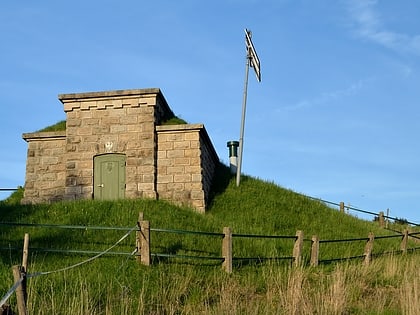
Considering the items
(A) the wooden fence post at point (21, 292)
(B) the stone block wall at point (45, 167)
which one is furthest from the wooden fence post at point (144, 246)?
(B) the stone block wall at point (45, 167)

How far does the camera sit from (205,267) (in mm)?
13125

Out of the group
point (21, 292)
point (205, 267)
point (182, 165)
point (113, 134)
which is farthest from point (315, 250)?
point (21, 292)

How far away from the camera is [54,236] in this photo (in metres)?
14.8

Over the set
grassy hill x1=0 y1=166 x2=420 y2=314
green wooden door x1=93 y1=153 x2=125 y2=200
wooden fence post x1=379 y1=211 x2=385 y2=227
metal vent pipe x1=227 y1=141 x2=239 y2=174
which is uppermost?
metal vent pipe x1=227 y1=141 x2=239 y2=174

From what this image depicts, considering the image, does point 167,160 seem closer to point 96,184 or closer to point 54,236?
point 96,184

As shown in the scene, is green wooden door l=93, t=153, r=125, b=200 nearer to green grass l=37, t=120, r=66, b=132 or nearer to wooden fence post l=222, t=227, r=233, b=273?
green grass l=37, t=120, r=66, b=132

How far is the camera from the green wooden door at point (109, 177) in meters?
21.6

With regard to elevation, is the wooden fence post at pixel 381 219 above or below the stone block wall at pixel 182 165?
below

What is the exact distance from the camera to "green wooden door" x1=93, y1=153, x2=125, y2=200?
70.7 feet

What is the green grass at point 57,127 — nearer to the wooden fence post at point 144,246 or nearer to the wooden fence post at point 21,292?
the wooden fence post at point 144,246

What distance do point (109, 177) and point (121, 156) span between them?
88cm

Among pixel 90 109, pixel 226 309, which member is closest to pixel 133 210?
pixel 90 109

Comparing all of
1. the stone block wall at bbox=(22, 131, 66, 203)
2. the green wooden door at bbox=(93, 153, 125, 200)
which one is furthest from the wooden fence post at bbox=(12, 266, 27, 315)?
the stone block wall at bbox=(22, 131, 66, 203)

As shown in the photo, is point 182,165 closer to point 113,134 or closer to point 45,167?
point 113,134
